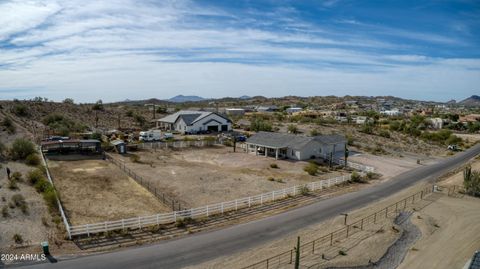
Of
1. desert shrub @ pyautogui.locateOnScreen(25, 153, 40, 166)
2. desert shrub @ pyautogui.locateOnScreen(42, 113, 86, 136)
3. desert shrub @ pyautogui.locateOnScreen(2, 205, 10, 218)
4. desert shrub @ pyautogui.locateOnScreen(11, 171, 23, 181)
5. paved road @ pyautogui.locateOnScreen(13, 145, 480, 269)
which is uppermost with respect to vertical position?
desert shrub @ pyautogui.locateOnScreen(42, 113, 86, 136)

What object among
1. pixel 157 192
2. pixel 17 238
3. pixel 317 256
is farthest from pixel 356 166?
pixel 17 238

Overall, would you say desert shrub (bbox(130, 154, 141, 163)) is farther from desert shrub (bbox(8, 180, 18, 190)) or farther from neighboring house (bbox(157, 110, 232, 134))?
neighboring house (bbox(157, 110, 232, 134))

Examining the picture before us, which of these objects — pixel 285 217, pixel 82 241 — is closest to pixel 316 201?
pixel 285 217

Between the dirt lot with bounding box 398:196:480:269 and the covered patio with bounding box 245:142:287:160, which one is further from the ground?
the covered patio with bounding box 245:142:287:160

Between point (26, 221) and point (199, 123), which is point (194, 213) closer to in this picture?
point (26, 221)

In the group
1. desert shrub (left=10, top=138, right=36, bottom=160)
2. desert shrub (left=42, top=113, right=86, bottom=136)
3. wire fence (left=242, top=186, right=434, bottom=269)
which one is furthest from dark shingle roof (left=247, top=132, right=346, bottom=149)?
desert shrub (left=42, top=113, right=86, bottom=136)

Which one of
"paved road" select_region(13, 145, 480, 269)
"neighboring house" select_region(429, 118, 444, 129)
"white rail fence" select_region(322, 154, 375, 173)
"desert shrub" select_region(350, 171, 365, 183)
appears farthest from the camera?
"neighboring house" select_region(429, 118, 444, 129)
